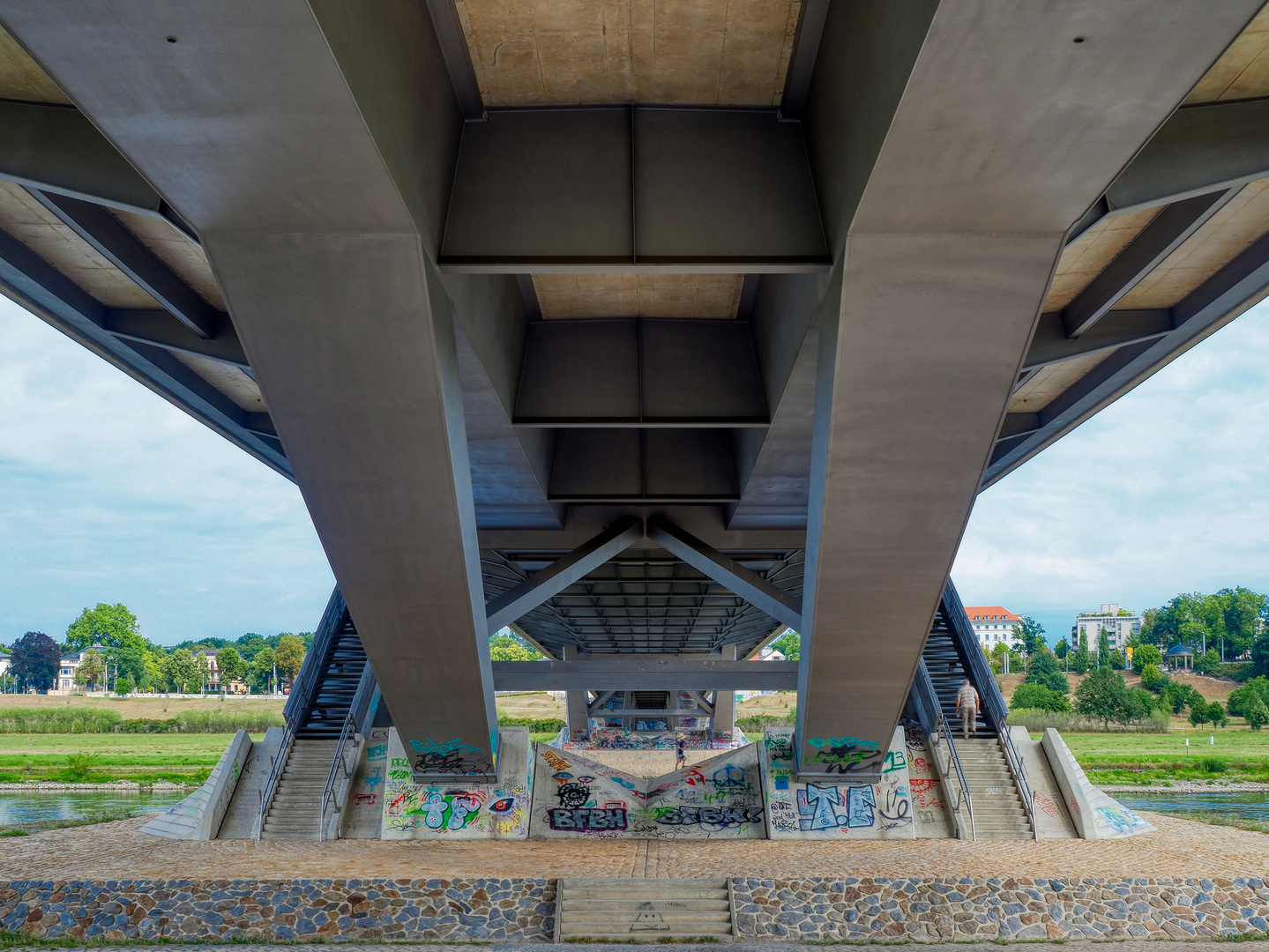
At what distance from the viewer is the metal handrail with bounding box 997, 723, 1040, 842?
2259 centimetres

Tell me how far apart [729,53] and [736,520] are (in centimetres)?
1366

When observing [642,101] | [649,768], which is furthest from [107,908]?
[649,768]

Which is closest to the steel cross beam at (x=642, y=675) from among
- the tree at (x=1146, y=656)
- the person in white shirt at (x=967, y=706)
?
the person in white shirt at (x=967, y=706)

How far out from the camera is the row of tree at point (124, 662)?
5551 inches

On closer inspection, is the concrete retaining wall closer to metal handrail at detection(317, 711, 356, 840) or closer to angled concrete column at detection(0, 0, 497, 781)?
angled concrete column at detection(0, 0, 497, 781)

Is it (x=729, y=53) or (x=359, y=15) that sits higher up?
(x=729, y=53)

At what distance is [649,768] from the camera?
1746 inches

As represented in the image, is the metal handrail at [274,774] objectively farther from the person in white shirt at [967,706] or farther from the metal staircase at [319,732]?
the person in white shirt at [967,706]

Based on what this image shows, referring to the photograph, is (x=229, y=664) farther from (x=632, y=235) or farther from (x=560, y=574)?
(x=632, y=235)

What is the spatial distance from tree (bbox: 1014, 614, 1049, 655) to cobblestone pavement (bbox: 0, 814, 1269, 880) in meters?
155

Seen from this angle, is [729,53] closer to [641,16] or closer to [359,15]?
[641,16]

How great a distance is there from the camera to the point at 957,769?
23.0 meters

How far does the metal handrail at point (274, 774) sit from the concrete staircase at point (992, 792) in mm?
17051

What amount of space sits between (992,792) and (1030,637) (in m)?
163
